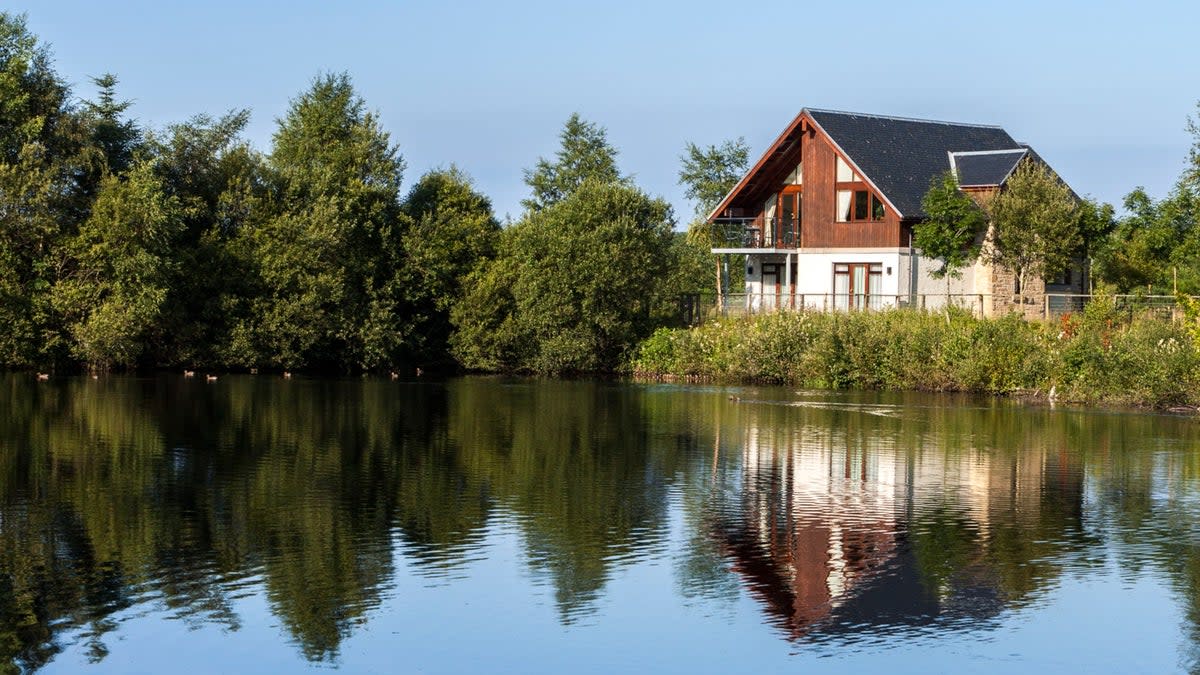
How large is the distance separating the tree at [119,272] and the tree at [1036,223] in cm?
3142

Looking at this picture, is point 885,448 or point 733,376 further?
point 733,376

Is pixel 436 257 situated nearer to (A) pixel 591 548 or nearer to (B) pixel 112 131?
(B) pixel 112 131

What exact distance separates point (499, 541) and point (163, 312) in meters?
39.2

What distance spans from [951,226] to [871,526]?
37.2m

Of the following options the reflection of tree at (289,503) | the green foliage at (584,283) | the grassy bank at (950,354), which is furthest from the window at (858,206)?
the reflection of tree at (289,503)

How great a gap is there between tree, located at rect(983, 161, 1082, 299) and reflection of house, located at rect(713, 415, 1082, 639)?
2588cm

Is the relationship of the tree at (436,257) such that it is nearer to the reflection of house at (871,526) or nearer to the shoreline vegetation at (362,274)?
the shoreline vegetation at (362,274)

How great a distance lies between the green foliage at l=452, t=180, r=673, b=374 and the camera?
186 ft

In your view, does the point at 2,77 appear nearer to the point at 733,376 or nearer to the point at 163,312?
the point at 163,312

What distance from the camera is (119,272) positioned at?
2115 inches

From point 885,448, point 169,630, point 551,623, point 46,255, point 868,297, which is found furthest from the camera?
point 868,297

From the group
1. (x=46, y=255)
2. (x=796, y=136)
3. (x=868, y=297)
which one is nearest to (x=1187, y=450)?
(x=868, y=297)

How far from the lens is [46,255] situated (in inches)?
2173

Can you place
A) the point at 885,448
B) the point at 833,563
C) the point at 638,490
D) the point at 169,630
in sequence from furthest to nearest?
the point at 885,448 < the point at 638,490 < the point at 833,563 < the point at 169,630
